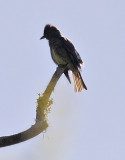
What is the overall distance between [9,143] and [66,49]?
22.0 ft

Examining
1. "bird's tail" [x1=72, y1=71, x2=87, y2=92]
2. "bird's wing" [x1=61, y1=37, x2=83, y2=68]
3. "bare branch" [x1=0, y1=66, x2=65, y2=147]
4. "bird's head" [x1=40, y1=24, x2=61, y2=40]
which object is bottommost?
"bare branch" [x1=0, y1=66, x2=65, y2=147]

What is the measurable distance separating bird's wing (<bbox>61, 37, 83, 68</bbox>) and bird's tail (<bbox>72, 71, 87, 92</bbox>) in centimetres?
25

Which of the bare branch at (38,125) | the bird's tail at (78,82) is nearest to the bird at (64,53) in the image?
the bird's tail at (78,82)

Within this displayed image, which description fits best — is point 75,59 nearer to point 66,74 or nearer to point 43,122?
point 66,74

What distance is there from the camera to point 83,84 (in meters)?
9.30

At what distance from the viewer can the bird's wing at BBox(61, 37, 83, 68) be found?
32.8 ft

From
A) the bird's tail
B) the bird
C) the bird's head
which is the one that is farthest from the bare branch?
the bird's head

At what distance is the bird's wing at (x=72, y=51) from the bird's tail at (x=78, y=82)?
0.25 metres

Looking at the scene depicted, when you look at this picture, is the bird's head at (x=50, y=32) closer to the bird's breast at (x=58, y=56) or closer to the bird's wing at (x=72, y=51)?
the bird's wing at (x=72, y=51)

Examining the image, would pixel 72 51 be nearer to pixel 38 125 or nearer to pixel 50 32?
pixel 50 32

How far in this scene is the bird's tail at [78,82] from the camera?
9123 mm

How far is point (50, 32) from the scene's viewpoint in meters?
10.9

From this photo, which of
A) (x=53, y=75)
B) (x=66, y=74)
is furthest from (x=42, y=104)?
(x=66, y=74)

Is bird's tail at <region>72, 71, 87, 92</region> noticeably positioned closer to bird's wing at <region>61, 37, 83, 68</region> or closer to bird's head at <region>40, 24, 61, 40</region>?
bird's wing at <region>61, 37, 83, 68</region>
